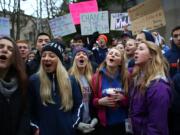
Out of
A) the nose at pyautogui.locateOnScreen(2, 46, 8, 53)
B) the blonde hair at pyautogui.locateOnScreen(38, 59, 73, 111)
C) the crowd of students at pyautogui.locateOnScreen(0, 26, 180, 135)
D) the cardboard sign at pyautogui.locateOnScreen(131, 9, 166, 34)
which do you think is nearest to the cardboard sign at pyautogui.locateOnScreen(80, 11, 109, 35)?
the cardboard sign at pyautogui.locateOnScreen(131, 9, 166, 34)

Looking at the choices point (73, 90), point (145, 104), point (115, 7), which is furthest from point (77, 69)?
point (115, 7)

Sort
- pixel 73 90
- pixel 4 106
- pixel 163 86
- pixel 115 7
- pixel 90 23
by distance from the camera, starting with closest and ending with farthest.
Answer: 1. pixel 4 106
2. pixel 163 86
3. pixel 73 90
4. pixel 90 23
5. pixel 115 7

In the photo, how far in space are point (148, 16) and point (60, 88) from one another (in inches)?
185

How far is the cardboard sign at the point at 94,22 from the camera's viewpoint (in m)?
11.3

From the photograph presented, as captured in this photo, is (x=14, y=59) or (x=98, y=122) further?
(x=98, y=122)

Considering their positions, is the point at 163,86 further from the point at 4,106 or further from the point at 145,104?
the point at 4,106

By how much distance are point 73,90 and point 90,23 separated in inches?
231

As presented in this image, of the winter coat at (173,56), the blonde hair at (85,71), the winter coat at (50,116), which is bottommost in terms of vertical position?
the winter coat at (50,116)

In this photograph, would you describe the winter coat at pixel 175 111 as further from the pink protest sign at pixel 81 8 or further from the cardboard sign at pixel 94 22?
the pink protest sign at pixel 81 8

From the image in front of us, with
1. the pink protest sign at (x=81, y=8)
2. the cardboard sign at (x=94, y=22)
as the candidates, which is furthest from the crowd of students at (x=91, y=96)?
the pink protest sign at (x=81, y=8)

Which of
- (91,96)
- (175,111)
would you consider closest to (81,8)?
(91,96)

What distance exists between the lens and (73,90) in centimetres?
564

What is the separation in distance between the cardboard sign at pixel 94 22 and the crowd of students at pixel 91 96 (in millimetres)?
4656

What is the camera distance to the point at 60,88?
5.47m
